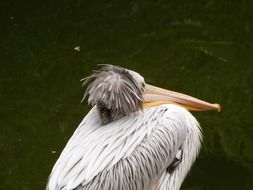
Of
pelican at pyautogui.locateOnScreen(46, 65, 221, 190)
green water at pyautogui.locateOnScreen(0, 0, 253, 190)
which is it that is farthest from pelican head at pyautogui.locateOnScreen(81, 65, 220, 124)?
green water at pyautogui.locateOnScreen(0, 0, 253, 190)

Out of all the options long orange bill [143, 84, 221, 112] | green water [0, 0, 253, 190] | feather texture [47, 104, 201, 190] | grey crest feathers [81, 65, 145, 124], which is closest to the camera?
feather texture [47, 104, 201, 190]

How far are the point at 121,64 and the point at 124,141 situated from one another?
2.74 metres

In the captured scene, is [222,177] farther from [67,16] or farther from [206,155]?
[67,16]

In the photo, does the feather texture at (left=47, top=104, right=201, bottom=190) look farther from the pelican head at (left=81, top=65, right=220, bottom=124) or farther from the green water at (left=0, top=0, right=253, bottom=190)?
the green water at (left=0, top=0, right=253, bottom=190)

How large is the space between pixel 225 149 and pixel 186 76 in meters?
0.92

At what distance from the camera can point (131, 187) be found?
2.18 m

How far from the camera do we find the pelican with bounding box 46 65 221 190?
212cm

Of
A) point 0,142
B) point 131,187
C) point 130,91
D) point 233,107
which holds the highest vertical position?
point 130,91

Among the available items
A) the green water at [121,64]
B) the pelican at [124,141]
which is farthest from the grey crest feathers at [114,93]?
the green water at [121,64]

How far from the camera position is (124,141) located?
218 cm

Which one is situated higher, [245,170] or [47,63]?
[47,63]

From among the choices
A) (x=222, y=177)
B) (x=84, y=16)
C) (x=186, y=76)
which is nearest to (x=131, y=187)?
(x=222, y=177)

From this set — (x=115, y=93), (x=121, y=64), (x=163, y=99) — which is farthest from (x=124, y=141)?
(x=121, y=64)

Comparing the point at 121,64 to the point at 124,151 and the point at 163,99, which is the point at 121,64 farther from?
the point at 124,151
